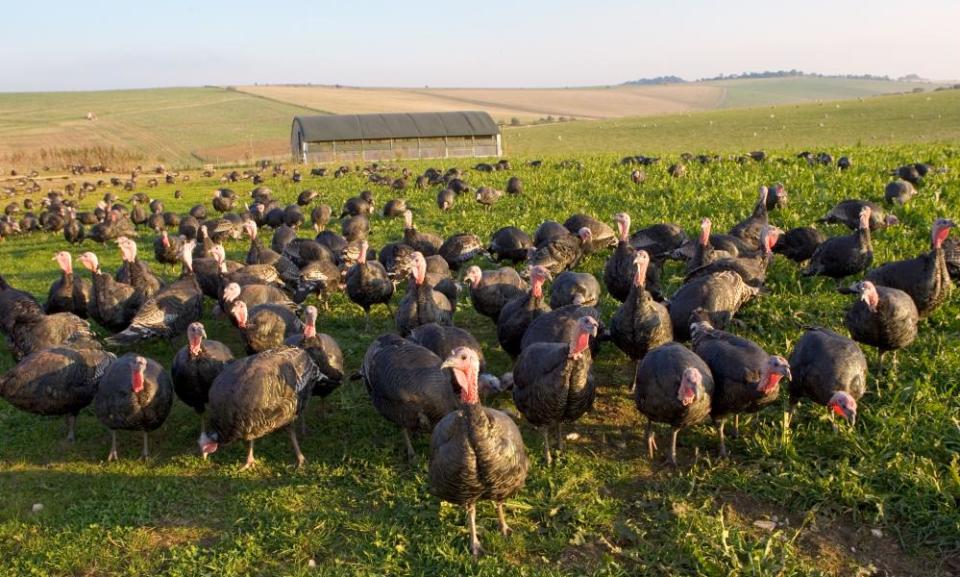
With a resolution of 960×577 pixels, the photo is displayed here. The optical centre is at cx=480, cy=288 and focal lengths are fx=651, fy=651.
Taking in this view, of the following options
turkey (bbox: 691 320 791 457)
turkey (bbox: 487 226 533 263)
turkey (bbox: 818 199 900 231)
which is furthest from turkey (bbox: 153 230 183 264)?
turkey (bbox: 818 199 900 231)

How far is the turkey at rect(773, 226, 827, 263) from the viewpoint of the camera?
11.7 m

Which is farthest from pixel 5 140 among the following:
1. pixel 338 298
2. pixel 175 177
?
pixel 338 298

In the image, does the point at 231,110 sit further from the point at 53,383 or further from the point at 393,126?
the point at 53,383

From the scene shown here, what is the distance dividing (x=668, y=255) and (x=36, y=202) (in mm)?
30048

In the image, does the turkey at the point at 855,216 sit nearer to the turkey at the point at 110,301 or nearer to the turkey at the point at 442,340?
the turkey at the point at 442,340

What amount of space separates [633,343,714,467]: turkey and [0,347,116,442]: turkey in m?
6.65

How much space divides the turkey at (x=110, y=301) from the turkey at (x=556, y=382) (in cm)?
754

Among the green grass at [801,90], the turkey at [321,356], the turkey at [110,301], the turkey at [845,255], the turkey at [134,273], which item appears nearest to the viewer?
the turkey at [321,356]

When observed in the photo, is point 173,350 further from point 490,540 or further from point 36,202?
point 36,202

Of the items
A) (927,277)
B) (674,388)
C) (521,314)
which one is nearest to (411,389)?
(521,314)

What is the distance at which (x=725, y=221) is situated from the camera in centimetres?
1488

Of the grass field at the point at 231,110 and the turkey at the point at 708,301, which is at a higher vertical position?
the grass field at the point at 231,110

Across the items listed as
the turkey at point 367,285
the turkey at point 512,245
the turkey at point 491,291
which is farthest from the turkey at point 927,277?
the turkey at point 367,285

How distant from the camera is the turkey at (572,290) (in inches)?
393
